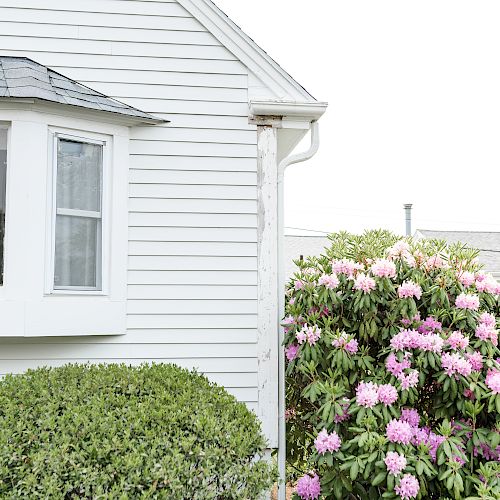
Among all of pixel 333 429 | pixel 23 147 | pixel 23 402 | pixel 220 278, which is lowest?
pixel 333 429

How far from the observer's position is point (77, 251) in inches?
185

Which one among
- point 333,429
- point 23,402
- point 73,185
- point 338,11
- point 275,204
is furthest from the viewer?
point 338,11

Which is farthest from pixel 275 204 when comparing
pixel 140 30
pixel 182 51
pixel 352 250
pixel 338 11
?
pixel 338 11

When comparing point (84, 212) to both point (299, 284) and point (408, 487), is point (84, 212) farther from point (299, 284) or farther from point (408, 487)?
point (408, 487)

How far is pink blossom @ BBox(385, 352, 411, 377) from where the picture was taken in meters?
4.20

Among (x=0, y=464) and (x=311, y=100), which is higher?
(x=311, y=100)

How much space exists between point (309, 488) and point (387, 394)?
3.12ft

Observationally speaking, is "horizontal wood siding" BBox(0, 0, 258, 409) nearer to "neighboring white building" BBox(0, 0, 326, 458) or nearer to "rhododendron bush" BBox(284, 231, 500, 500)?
"neighboring white building" BBox(0, 0, 326, 458)

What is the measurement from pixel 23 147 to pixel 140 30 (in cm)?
145

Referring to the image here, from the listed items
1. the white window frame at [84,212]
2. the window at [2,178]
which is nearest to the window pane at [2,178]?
the window at [2,178]

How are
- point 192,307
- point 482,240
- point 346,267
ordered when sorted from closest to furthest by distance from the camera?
point 346,267 → point 192,307 → point 482,240

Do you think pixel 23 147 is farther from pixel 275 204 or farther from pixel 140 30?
pixel 275 204

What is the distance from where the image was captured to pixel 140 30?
16.6 ft

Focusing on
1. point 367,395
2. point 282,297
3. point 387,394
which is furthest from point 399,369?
point 282,297
